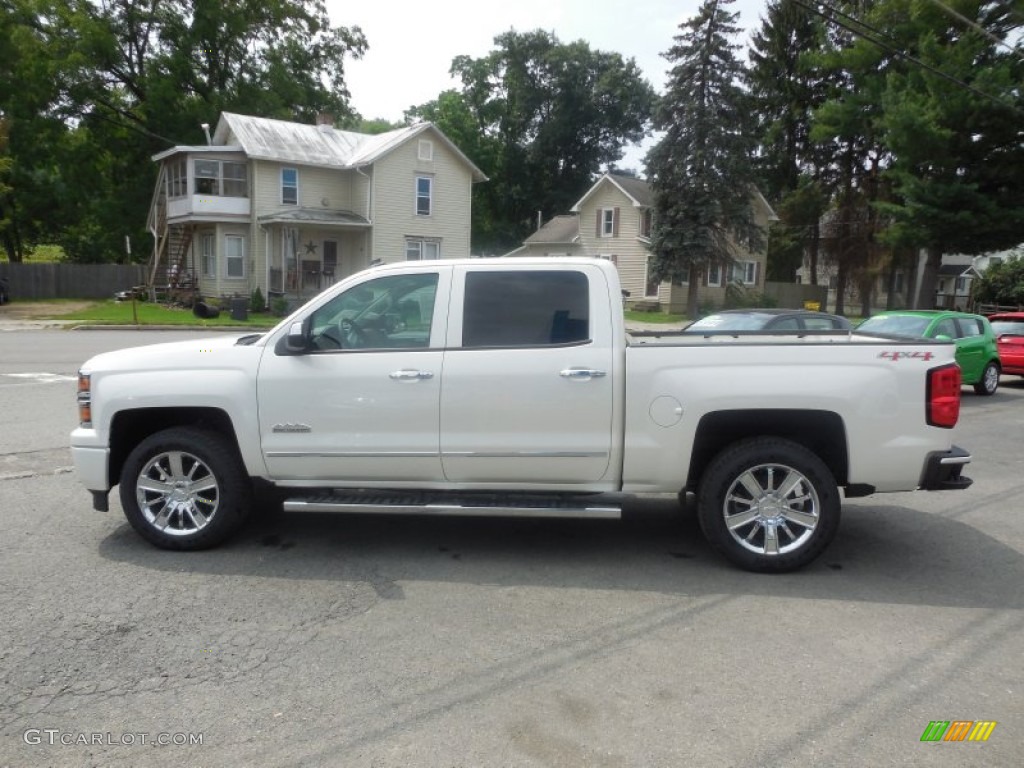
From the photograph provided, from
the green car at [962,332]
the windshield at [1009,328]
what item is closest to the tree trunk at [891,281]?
Result: the windshield at [1009,328]

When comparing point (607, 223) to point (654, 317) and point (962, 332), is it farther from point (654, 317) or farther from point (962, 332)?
point (962, 332)

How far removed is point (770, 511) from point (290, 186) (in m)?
34.1

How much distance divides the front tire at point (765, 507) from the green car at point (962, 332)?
9.44 metres

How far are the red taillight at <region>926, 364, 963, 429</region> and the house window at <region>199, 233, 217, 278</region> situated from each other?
35.2m

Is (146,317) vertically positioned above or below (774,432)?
below

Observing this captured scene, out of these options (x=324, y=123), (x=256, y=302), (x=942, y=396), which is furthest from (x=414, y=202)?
(x=942, y=396)

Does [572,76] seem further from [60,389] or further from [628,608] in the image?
[628,608]

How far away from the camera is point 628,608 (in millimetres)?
4582

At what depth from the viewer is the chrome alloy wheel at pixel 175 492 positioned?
5375 millimetres

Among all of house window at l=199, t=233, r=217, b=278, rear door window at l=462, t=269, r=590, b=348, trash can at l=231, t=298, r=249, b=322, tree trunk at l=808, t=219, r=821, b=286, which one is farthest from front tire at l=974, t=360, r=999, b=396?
tree trunk at l=808, t=219, r=821, b=286

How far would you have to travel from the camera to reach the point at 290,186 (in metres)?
35.8

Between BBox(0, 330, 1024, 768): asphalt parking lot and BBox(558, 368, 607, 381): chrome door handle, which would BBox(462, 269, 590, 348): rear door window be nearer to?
BBox(558, 368, 607, 381): chrome door handle

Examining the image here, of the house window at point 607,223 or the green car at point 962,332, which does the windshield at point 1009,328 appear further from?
the house window at point 607,223

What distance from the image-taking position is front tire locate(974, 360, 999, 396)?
14602 millimetres
